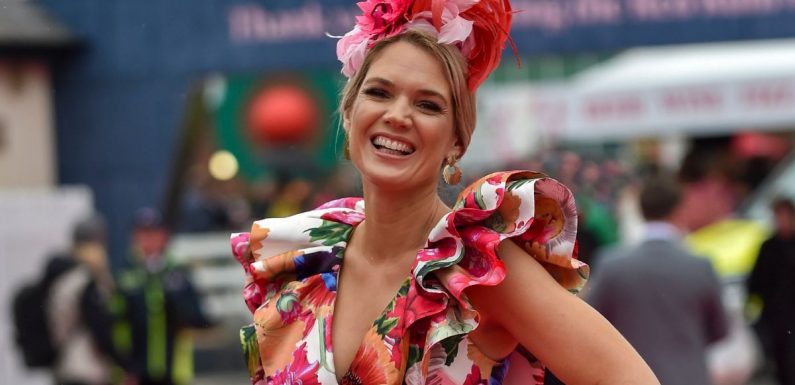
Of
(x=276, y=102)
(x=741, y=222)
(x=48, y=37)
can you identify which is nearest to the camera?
(x=741, y=222)

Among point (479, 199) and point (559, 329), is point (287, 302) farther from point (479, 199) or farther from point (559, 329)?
point (559, 329)

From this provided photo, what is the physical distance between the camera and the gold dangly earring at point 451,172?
276cm

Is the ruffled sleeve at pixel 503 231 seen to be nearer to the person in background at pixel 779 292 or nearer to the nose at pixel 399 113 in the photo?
the nose at pixel 399 113

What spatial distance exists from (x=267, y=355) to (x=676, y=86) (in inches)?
364

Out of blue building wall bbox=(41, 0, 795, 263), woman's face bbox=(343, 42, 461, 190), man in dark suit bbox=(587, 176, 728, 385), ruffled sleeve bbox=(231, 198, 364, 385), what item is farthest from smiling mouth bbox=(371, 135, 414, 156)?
blue building wall bbox=(41, 0, 795, 263)

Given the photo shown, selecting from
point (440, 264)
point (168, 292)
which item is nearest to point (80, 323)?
point (168, 292)

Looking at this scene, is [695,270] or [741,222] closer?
[695,270]

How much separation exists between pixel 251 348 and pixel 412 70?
635 millimetres

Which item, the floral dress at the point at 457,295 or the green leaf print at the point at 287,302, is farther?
the green leaf print at the point at 287,302

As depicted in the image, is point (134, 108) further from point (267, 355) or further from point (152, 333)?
point (267, 355)

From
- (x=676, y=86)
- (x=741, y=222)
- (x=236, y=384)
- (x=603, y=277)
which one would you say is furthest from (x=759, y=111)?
(x=603, y=277)

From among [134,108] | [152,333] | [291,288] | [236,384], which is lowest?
[236,384]

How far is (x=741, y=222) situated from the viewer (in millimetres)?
10141

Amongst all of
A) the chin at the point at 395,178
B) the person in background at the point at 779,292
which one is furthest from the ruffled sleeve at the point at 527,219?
the person in background at the point at 779,292
